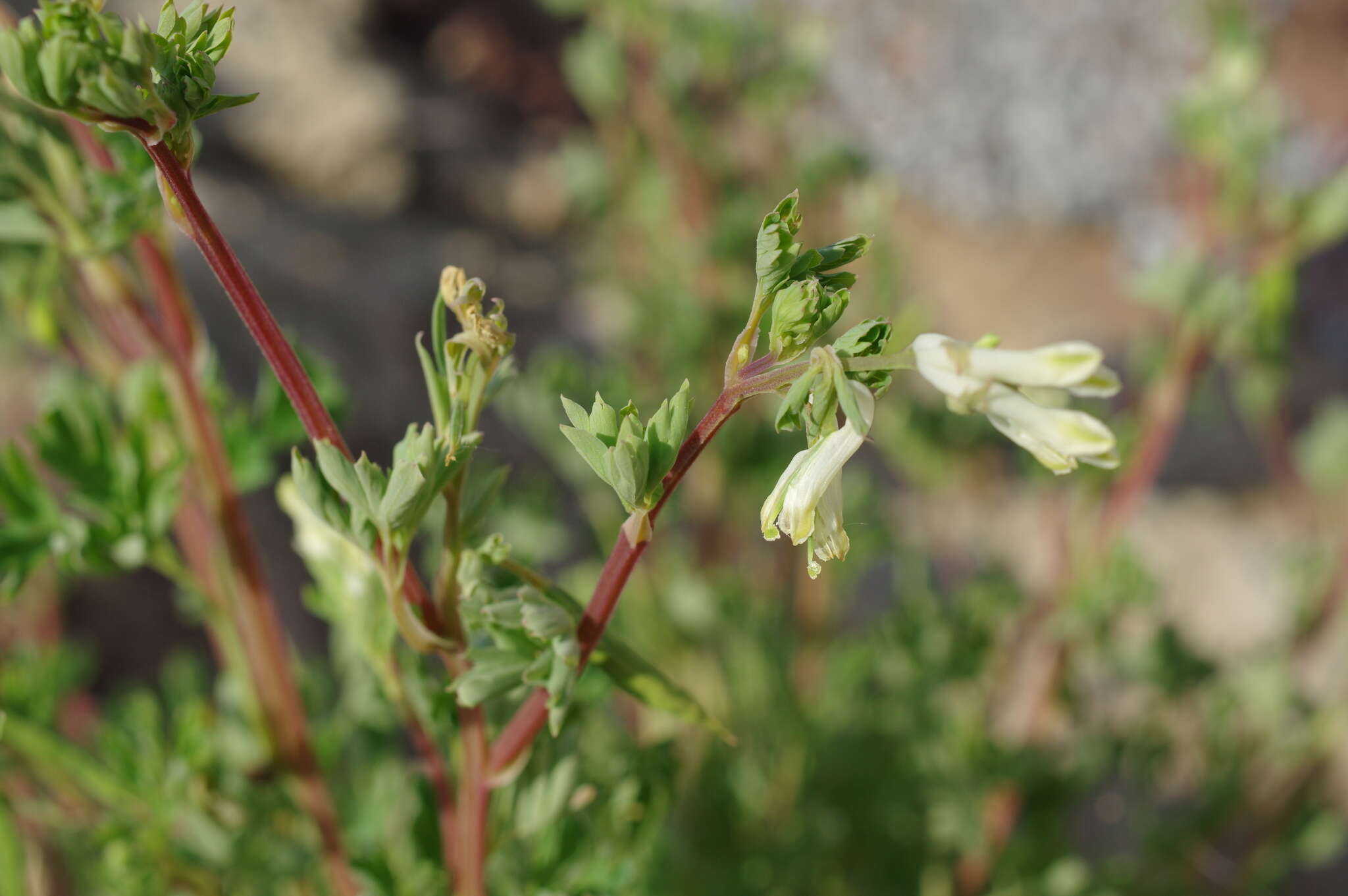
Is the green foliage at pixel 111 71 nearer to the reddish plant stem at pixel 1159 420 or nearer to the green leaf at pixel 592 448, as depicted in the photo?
the green leaf at pixel 592 448

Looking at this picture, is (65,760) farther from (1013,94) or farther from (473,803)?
(1013,94)

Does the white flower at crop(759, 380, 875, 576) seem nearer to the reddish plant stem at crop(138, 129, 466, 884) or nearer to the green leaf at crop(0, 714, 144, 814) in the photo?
the reddish plant stem at crop(138, 129, 466, 884)

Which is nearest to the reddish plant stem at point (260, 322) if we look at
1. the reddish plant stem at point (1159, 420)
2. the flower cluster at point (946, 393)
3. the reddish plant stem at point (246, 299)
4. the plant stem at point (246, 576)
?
the reddish plant stem at point (246, 299)

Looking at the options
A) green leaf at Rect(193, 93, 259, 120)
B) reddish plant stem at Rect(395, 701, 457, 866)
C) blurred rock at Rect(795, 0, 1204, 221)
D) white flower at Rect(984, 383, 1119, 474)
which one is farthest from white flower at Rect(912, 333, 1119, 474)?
blurred rock at Rect(795, 0, 1204, 221)

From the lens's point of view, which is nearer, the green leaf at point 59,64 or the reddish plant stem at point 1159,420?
the green leaf at point 59,64

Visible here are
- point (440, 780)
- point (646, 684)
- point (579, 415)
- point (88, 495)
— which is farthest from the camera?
point (88, 495)

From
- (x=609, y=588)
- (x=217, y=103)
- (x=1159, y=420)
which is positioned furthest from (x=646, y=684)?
(x=1159, y=420)

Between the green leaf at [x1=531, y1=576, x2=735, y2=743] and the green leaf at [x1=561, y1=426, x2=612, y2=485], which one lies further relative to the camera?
the green leaf at [x1=531, y1=576, x2=735, y2=743]
